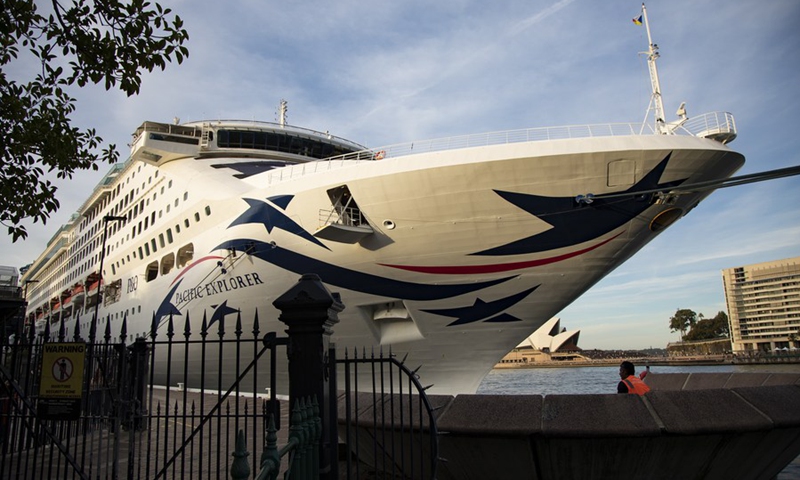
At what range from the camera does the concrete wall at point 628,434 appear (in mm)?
4586

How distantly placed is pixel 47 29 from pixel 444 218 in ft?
28.8

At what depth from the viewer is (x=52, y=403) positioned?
4945mm

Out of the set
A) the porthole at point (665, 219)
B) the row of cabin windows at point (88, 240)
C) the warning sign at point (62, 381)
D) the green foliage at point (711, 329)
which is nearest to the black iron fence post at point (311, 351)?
the warning sign at point (62, 381)

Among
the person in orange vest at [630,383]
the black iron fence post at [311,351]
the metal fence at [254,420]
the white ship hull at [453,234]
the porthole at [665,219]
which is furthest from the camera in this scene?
the porthole at [665,219]

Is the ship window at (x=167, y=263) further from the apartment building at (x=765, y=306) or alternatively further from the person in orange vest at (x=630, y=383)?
the apartment building at (x=765, y=306)

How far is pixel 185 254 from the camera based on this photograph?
19.8 meters

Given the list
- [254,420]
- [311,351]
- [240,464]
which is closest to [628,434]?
[311,351]

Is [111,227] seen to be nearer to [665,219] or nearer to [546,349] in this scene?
[665,219]

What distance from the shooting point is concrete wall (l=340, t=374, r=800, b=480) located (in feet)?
15.0

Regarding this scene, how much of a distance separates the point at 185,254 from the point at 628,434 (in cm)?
1801

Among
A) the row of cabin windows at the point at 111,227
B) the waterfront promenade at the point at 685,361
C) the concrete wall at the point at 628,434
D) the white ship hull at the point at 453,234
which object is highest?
the row of cabin windows at the point at 111,227

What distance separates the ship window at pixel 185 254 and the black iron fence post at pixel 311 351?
52.0 feet

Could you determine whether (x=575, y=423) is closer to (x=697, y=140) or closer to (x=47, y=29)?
(x=47, y=29)

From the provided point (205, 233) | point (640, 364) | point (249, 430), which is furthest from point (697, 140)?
point (640, 364)
